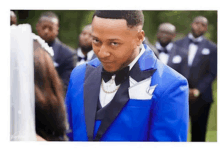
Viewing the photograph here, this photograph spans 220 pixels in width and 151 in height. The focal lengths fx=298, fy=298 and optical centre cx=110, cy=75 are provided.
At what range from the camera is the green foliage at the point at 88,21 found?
305 cm

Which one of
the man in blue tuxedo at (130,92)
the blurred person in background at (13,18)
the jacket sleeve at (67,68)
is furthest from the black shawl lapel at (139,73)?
the blurred person in background at (13,18)

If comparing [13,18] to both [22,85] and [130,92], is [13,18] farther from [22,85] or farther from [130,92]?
[130,92]

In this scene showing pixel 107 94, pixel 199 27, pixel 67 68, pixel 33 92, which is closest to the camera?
pixel 33 92

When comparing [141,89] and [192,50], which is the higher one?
[192,50]

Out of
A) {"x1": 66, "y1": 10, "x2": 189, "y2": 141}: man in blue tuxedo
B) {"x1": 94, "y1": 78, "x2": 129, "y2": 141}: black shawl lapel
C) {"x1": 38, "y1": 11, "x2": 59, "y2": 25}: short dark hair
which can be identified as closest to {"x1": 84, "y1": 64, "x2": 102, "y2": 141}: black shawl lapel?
{"x1": 66, "y1": 10, "x2": 189, "y2": 141}: man in blue tuxedo

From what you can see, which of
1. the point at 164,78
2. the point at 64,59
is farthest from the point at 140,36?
the point at 64,59

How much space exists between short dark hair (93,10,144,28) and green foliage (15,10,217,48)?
0.68 feet

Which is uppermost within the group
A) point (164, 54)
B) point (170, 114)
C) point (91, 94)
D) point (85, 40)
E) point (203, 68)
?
point (85, 40)

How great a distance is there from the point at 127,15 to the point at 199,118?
1403 mm

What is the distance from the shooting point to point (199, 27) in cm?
321

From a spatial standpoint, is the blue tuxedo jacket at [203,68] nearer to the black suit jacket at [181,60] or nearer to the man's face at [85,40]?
the black suit jacket at [181,60]
